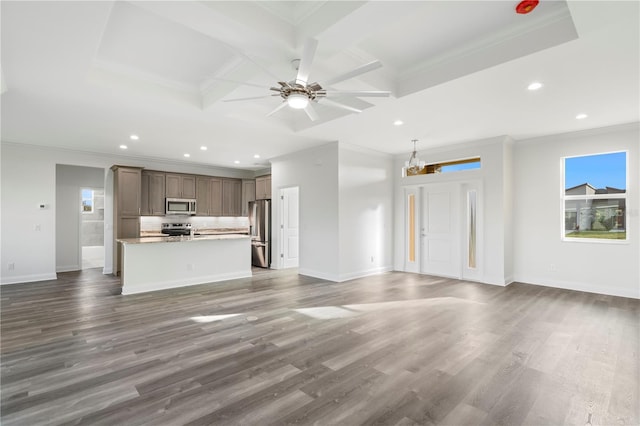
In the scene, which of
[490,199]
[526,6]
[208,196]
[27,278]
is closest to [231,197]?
[208,196]

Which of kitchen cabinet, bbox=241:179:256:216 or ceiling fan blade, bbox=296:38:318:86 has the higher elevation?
ceiling fan blade, bbox=296:38:318:86

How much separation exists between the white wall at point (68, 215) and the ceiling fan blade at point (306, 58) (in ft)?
25.9

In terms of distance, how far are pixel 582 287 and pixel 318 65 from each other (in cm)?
566

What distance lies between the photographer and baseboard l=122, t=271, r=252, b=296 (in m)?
5.14

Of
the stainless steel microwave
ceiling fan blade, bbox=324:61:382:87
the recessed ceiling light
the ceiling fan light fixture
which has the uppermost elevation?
the recessed ceiling light

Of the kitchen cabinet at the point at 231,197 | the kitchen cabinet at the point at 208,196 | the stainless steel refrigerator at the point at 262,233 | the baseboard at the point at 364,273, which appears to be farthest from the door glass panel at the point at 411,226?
the kitchen cabinet at the point at 208,196

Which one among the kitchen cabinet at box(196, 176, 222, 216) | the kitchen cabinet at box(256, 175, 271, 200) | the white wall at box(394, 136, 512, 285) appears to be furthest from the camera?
the kitchen cabinet at box(196, 176, 222, 216)

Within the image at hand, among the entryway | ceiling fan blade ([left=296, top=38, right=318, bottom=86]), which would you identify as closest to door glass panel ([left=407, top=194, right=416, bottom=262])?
the entryway

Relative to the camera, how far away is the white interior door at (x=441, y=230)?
21.0ft

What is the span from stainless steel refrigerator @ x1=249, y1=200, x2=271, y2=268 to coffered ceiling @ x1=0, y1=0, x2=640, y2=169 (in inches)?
116

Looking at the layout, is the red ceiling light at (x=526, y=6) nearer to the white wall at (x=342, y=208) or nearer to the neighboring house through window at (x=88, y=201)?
the white wall at (x=342, y=208)

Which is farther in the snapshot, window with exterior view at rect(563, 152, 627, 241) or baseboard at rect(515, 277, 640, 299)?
window with exterior view at rect(563, 152, 627, 241)

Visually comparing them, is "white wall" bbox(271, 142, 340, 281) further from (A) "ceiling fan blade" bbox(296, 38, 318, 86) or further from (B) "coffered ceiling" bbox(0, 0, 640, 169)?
(A) "ceiling fan blade" bbox(296, 38, 318, 86)

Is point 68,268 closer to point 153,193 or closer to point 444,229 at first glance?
point 153,193
